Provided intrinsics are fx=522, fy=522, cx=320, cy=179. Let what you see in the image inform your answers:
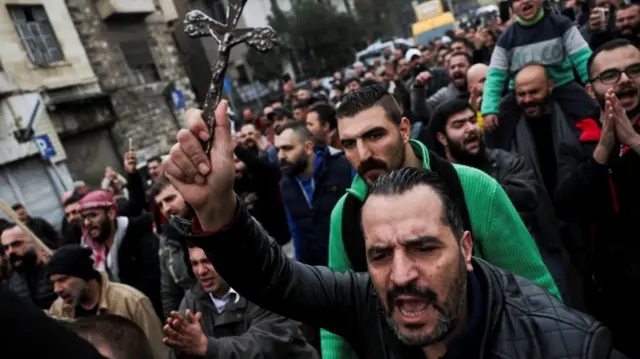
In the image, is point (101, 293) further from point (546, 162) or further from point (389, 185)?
→ point (546, 162)

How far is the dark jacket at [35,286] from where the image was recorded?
13.9 feet

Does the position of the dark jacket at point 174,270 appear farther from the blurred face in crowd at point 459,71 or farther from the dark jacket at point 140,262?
the blurred face in crowd at point 459,71

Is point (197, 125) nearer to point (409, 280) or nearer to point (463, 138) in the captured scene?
point (409, 280)

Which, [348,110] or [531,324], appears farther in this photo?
[348,110]

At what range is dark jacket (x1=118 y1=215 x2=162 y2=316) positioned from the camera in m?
4.16

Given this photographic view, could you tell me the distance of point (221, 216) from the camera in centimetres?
148

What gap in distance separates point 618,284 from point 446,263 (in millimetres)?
1389

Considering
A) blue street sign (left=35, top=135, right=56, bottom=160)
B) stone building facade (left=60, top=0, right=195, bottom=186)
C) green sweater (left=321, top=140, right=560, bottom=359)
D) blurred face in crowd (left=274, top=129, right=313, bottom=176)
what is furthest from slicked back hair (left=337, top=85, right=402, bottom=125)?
stone building facade (left=60, top=0, right=195, bottom=186)

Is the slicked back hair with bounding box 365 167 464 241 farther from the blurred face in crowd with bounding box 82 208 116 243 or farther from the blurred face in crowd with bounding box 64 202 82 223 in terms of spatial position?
the blurred face in crowd with bounding box 64 202 82 223

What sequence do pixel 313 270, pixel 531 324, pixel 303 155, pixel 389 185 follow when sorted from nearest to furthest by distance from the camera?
pixel 531 324 → pixel 389 185 → pixel 313 270 → pixel 303 155

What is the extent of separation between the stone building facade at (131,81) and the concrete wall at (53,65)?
543 millimetres

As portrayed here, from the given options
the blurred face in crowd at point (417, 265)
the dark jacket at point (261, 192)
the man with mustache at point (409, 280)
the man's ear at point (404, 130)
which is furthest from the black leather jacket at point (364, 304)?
the dark jacket at point (261, 192)

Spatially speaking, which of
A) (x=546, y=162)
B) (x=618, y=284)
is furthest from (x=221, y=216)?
(x=546, y=162)

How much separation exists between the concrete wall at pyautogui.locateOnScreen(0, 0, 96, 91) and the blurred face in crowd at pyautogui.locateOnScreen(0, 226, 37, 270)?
9926mm
